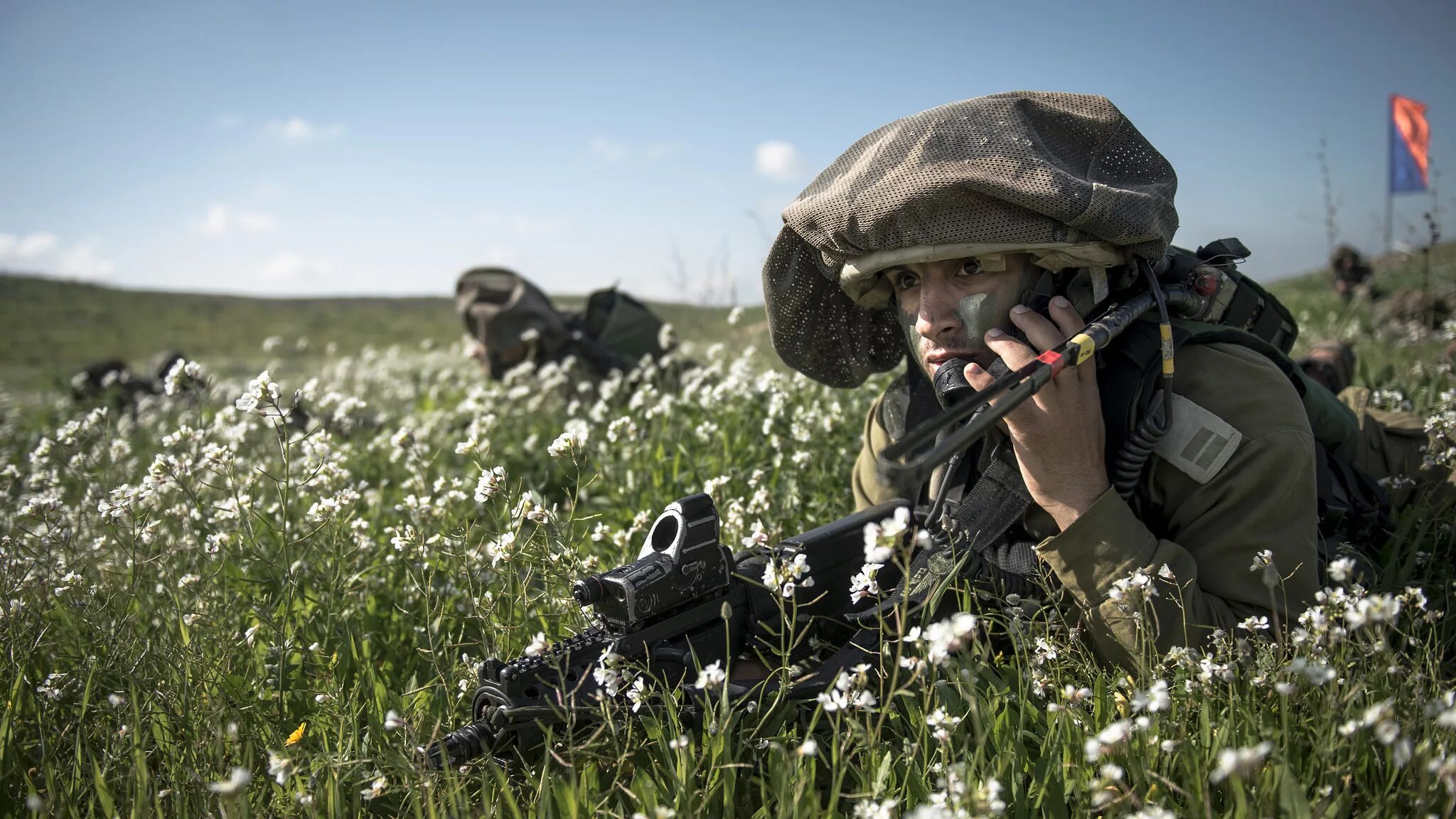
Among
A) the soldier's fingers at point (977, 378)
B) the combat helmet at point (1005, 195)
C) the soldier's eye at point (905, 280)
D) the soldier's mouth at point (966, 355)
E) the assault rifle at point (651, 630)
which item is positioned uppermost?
the combat helmet at point (1005, 195)

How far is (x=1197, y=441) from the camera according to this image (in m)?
2.43

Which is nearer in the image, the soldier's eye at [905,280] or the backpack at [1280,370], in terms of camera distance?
the backpack at [1280,370]

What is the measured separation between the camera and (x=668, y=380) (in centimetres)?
601

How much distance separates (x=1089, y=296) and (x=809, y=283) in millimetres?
1056

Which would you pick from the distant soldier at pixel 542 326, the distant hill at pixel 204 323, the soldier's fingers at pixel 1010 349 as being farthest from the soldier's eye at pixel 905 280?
→ the distant hill at pixel 204 323

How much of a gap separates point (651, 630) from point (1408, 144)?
8.32 meters

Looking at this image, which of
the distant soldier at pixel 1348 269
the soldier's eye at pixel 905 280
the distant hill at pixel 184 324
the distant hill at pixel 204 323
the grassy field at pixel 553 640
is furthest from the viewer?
the distant hill at pixel 184 324

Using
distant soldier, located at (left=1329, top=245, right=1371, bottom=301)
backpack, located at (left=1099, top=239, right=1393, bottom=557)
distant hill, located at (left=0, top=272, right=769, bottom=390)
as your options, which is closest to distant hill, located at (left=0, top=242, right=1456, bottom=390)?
distant hill, located at (left=0, top=272, right=769, bottom=390)

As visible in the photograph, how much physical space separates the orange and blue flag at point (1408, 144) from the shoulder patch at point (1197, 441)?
6.15m

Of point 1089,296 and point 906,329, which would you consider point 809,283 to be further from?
point 1089,296

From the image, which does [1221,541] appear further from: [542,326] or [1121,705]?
[542,326]

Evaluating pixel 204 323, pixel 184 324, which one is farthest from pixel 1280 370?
pixel 204 323

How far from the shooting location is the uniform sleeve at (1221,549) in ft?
7.63

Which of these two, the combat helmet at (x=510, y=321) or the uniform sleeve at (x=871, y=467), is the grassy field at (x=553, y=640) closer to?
the uniform sleeve at (x=871, y=467)
